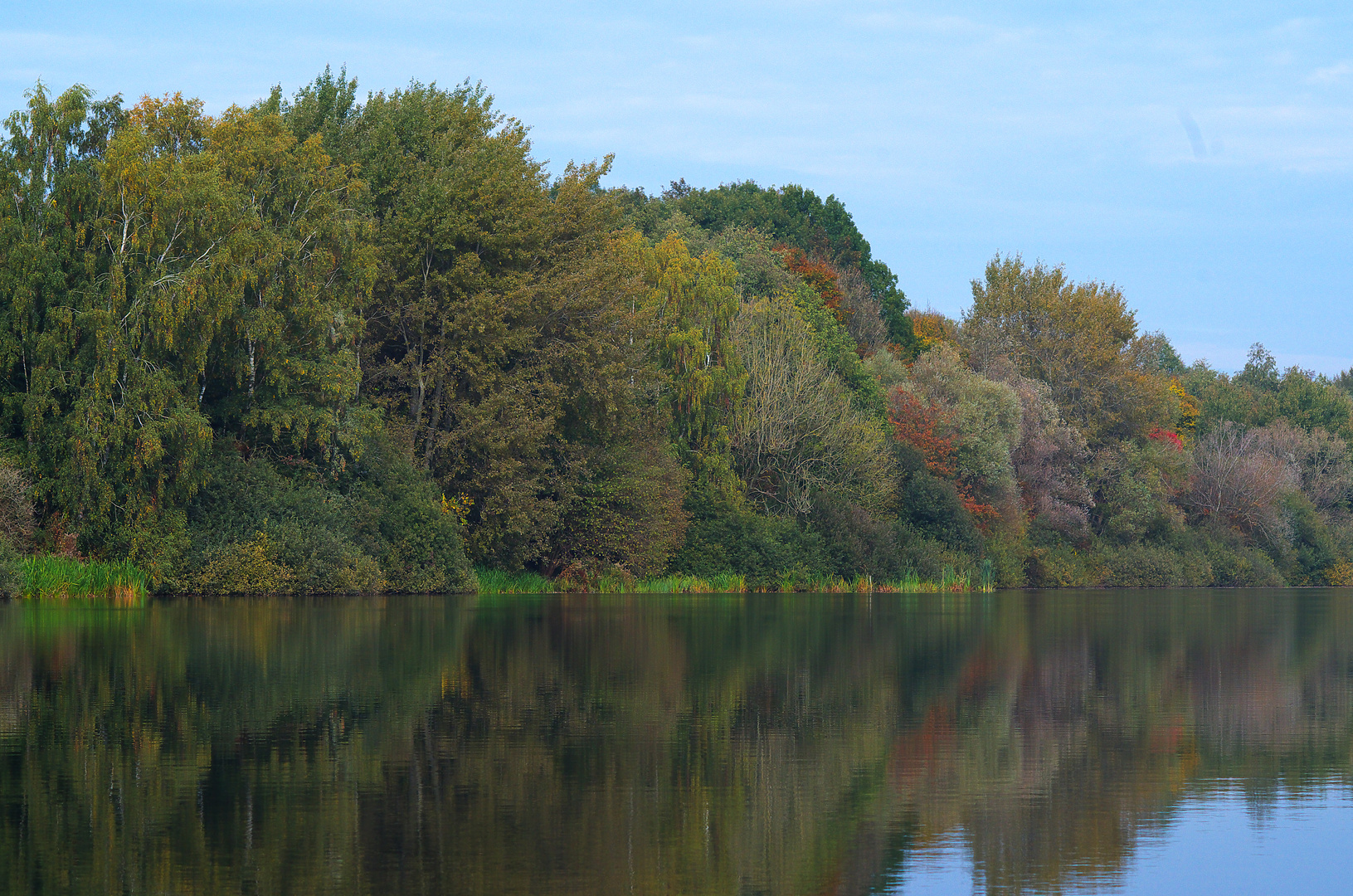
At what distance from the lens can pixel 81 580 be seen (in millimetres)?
35438

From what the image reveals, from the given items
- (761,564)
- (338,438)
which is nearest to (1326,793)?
(338,438)

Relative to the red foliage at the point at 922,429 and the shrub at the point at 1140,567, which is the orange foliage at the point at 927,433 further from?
the shrub at the point at 1140,567

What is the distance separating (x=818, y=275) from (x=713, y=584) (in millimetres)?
23996

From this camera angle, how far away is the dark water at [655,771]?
6.88 meters

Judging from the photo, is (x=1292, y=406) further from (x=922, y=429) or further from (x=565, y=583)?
(x=565, y=583)

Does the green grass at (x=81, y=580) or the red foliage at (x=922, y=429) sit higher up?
the red foliage at (x=922, y=429)

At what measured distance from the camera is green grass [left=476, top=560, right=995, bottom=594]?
49.0 metres

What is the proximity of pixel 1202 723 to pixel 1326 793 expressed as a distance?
3538 millimetres

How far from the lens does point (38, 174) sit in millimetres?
37156

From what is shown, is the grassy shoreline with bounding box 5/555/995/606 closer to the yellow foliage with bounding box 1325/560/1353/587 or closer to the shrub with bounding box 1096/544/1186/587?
the shrub with bounding box 1096/544/1186/587

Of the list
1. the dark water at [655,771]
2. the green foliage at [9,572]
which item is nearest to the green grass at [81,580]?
the green foliage at [9,572]

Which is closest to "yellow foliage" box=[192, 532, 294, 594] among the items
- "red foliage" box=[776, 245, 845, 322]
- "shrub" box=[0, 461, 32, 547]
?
"shrub" box=[0, 461, 32, 547]

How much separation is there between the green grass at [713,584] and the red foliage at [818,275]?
17.3 metres

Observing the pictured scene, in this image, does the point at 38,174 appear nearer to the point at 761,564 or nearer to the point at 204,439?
the point at 204,439
